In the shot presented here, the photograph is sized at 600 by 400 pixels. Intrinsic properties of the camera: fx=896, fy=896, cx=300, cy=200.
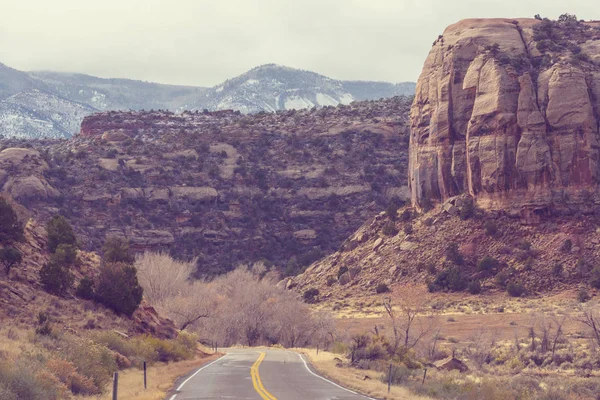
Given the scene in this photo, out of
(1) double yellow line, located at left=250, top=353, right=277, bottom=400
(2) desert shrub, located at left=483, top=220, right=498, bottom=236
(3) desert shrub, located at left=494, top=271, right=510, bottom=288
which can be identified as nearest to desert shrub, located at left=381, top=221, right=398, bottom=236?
(2) desert shrub, located at left=483, top=220, right=498, bottom=236

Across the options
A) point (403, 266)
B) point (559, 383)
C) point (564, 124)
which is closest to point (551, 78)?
point (564, 124)

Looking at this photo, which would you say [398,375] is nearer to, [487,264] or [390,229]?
[487,264]

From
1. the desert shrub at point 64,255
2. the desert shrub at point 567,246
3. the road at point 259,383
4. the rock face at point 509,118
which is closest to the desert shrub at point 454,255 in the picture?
the rock face at point 509,118

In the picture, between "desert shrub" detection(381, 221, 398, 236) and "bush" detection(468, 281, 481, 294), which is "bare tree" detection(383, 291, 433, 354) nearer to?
"bush" detection(468, 281, 481, 294)

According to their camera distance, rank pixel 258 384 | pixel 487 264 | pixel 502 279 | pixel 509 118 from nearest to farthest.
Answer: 1. pixel 258 384
2. pixel 502 279
3. pixel 487 264
4. pixel 509 118

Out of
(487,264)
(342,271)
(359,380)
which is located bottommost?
(342,271)

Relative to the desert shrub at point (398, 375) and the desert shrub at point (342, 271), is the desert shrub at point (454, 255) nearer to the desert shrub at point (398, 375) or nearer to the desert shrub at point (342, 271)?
the desert shrub at point (342, 271)

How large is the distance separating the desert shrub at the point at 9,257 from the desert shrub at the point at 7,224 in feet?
4.43

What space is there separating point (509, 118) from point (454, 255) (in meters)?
12.4

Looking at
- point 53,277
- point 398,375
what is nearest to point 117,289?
point 53,277

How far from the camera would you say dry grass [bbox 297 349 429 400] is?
28022 millimetres

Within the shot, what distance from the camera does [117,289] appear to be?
39.7 metres

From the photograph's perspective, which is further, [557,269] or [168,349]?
[557,269]

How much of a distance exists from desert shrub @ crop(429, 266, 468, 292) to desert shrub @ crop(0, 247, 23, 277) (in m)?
43.6
